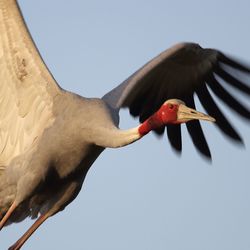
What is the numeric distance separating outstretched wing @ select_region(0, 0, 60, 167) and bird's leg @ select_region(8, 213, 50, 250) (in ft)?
2.62

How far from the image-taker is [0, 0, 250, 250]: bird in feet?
31.4

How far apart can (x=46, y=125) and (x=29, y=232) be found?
4.98ft

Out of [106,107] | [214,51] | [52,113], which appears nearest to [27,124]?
[52,113]

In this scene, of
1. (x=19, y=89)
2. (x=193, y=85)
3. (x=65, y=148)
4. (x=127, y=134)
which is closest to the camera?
(x=127, y=134)

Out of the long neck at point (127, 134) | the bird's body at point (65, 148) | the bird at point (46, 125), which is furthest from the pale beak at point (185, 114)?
the bird's body at point (65, 148)

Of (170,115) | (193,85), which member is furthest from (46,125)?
(193,85)

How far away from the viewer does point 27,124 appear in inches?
407

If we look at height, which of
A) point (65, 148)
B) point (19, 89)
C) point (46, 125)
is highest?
point (19, 89)

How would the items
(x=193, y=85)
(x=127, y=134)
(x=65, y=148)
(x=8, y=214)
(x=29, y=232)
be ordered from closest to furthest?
(x=127, y=134) → (x=65, y=148) → (x=8, y=214) → (x=29, y=232) → (x=193, y=85)

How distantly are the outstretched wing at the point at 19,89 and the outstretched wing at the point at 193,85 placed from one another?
1.39 metres

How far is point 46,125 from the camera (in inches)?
400

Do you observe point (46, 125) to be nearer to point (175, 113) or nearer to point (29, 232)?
point (29, 232)

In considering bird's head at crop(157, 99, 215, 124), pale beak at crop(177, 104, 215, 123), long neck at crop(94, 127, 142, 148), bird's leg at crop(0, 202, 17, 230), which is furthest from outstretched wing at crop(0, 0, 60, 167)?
pale beak at crop(177, 104, 215, 123)

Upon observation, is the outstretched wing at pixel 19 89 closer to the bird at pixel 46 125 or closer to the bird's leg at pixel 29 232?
the bird at pixel 46 125
